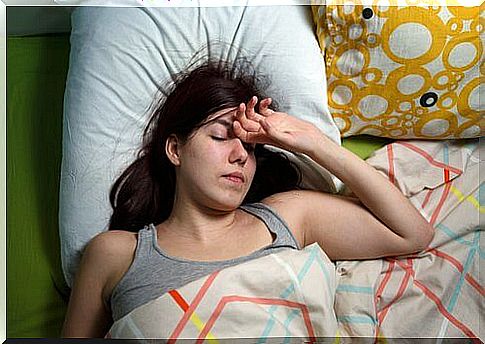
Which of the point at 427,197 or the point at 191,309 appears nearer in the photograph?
the point at 191,309

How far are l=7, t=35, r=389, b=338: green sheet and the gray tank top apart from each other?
0.14m

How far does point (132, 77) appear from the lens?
129 cm

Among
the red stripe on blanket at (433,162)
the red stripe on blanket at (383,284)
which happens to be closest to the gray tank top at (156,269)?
the red stripe on blanket at (383,284)

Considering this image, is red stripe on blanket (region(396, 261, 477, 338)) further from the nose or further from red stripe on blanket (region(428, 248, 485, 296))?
the nose

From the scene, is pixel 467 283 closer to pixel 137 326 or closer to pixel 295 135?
pixel 295 135

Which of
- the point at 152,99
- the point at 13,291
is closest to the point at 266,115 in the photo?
the point at 152,99

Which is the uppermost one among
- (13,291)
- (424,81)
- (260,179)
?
(424,81)

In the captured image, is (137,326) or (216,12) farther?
(216,12)

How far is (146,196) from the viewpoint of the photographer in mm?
1273

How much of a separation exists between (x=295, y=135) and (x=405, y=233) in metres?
0.21

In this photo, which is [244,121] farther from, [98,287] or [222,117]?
[98,287]

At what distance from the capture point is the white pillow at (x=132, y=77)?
127cm

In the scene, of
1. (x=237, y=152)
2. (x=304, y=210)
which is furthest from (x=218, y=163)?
(x=304, y=210)

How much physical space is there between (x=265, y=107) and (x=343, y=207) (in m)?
0.18
